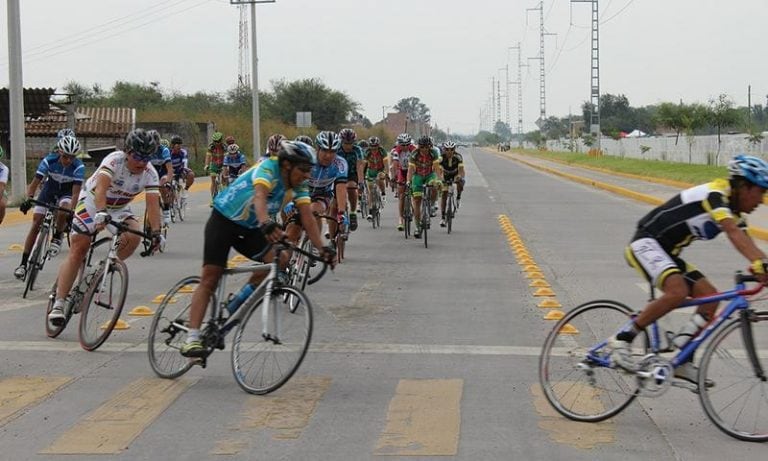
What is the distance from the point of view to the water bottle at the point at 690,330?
582 centimetres

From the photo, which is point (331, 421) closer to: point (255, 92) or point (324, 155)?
point (324, 155)

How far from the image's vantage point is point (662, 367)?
5840 millimetres

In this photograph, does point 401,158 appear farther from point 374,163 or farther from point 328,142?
point 328,142

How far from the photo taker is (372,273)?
13.1m

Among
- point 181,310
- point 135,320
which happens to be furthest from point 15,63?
point 181,310

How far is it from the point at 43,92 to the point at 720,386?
→ 112 feet

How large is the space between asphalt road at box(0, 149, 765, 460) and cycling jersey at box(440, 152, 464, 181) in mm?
7045

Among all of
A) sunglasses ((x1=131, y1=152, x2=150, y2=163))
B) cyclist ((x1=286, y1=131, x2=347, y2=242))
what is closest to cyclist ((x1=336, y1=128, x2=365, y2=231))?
cyclist ((x1=286, y1=131, x2=347, y2=242))

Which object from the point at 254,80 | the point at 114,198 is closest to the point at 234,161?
the point at 114,198

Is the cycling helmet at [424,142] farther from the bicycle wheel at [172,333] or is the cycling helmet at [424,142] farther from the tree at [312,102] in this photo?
the tree at [312,102]

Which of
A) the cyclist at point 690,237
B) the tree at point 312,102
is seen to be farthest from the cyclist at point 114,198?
the tree at point 312,102

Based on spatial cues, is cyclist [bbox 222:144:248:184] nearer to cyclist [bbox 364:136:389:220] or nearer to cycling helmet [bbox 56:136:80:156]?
cyclist [bbox 364:136:389:220]

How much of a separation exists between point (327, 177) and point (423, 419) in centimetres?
675

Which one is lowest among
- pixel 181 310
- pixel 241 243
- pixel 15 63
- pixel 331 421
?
pixel 331 421
